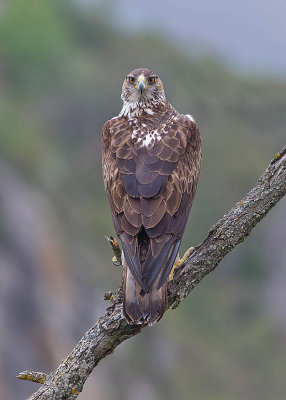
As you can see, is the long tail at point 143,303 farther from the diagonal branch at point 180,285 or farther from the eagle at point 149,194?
the diagonal branch at point 180,285

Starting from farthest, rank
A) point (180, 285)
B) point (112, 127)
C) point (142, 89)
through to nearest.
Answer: point (142, 89) < point (112, 127) < point (180, 285)

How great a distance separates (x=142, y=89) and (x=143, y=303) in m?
3.18

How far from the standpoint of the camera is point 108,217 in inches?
1596

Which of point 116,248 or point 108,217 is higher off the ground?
point 108,217

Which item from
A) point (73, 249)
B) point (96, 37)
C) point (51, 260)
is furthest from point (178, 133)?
point (96, 37)

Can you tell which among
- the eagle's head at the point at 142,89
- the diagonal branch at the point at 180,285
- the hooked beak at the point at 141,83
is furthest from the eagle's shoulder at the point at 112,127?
the diagonal branch at the point at 180,285

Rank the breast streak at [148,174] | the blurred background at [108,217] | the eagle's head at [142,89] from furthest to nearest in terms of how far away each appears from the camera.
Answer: the blurred background at [108,217] → the eagle's head at [142,89] → the breast streak at [148,174]

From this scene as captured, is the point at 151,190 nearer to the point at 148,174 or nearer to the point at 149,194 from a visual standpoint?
the point at 149,194

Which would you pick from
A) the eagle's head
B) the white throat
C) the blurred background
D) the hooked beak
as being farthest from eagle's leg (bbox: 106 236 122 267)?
the blurred background

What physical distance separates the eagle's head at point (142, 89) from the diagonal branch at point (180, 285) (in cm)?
252

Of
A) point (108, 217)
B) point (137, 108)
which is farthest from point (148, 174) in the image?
point (108, 217)

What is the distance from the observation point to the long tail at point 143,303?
8.16 metres

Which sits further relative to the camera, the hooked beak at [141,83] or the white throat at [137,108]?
the hooked beak at [141,83]

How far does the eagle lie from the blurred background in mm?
15181
